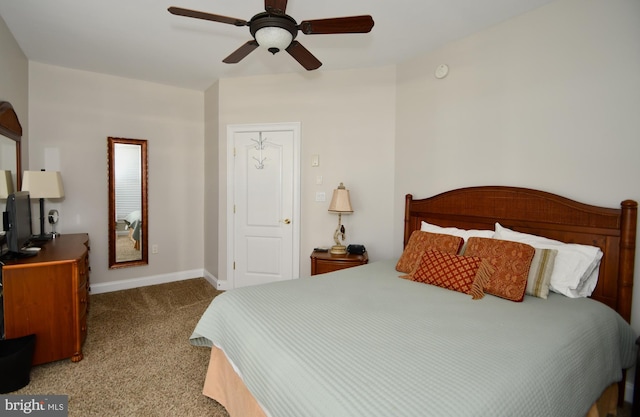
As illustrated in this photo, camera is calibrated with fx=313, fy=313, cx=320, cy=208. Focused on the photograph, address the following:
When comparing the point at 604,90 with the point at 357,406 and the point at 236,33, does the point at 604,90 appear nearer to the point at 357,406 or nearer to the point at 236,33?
the point at 357,406

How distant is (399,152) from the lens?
3.38 meters

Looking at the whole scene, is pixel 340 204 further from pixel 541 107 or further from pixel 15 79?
pixel 15 79

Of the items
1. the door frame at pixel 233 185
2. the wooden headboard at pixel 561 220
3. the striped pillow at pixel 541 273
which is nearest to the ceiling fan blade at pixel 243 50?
the door frame at pixel 233 185

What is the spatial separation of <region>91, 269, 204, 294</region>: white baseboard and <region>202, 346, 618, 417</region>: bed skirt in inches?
99.5

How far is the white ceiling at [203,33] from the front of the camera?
2.32 m

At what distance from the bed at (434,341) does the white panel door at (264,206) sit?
1549mm

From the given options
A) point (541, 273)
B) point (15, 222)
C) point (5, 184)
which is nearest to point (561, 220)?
point (541, 273)

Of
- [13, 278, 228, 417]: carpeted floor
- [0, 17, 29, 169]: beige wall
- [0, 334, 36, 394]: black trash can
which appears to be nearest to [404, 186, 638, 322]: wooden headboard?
[13, 278, 228, 417]: carpeted floor

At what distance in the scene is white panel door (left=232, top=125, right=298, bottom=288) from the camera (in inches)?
147

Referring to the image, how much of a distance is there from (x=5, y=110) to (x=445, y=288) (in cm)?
362

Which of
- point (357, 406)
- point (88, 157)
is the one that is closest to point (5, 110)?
point (88, 157)

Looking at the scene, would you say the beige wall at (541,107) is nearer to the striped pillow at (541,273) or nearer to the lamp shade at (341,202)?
the striped pillow at (541,273)

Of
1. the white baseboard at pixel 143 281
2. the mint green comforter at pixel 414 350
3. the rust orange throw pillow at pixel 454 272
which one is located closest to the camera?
the mint green comforter at pixel 414 350

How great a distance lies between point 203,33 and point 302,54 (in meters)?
1.27
